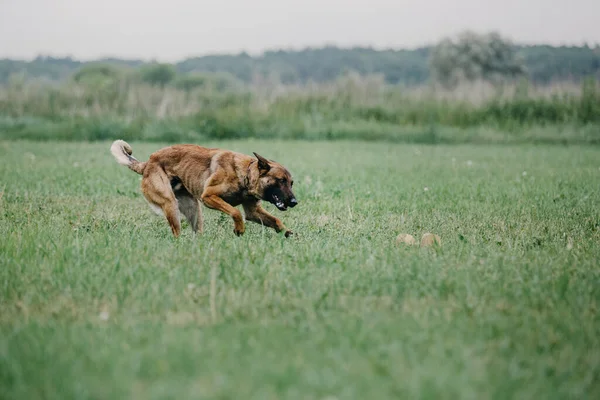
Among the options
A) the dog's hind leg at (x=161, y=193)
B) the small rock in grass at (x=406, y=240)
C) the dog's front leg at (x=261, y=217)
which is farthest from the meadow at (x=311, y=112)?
the small rock in grass at (x=406, y=240)

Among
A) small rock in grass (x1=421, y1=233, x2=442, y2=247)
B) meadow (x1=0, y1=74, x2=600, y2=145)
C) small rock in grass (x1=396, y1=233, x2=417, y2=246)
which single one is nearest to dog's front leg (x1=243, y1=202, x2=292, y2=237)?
small rock in grass (x1=396, y1=233, x2=417, y2=246)

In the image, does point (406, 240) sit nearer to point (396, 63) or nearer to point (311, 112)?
point (311, 112)

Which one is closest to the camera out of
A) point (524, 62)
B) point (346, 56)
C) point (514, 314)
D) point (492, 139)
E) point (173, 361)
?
point (173, 361)

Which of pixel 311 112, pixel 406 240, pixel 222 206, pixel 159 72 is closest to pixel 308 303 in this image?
pixel 406 240

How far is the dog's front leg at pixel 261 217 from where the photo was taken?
5370 millimetres

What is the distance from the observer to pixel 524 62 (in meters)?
51.4

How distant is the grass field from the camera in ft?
7.36

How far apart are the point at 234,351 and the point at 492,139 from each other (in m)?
15.0

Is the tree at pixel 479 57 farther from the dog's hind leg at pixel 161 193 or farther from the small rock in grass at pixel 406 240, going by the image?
the small rock in grass at pixel 406 240

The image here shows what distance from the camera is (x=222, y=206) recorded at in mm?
5246

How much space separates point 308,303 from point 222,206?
7.21ft

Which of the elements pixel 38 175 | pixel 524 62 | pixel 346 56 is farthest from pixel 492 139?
→ pixel 346 56

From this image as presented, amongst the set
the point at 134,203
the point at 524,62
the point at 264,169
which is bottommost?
the point at 134,203

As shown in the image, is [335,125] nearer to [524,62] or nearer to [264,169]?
[264,169]
